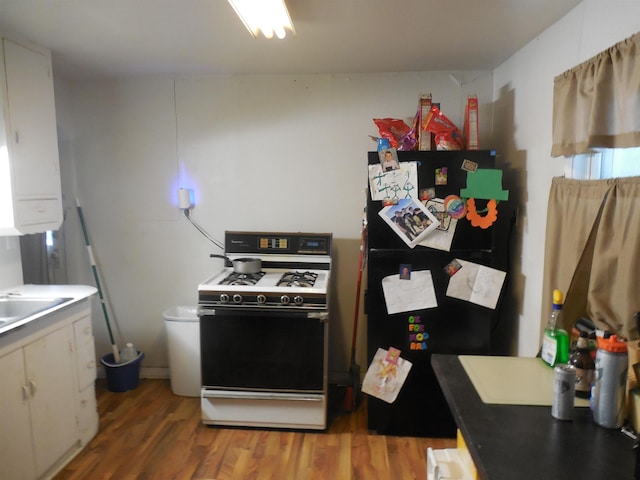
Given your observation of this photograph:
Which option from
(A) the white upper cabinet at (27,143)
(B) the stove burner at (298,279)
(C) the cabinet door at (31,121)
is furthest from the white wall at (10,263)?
(B) the stove burner at (298,279)

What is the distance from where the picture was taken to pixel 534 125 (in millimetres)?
2240

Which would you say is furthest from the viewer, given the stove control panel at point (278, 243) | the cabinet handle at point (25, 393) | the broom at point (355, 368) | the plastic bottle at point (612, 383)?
the stove control panel at point (278, 243)

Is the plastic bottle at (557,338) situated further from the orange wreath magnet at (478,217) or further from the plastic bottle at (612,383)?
the orange wreath magnet at (478,217)

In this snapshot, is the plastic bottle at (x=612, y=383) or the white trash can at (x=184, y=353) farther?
the white trash can at (x=184, y=353)

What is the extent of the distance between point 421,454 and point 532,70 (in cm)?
219

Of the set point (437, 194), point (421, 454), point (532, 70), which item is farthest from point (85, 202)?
point (532, 70)

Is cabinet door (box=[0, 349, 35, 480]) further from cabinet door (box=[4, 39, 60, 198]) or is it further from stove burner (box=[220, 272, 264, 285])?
stove burner (box=[220, 272, 264, 285])

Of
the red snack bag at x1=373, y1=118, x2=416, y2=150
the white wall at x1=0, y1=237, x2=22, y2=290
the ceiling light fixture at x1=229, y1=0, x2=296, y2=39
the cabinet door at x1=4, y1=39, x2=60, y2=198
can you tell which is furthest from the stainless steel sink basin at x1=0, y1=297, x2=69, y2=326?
→ the red snack bag at x1=373, y1=118, x2=416, y2=150

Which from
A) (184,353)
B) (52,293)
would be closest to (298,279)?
(184,353)

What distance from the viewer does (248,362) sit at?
8.13ft

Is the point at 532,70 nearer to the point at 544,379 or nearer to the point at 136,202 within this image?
the point at 544,379

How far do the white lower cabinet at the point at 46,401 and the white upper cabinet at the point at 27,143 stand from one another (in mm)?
631

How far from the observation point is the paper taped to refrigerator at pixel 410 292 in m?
2.40

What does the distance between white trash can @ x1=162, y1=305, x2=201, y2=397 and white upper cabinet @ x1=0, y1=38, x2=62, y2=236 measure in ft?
3.23
